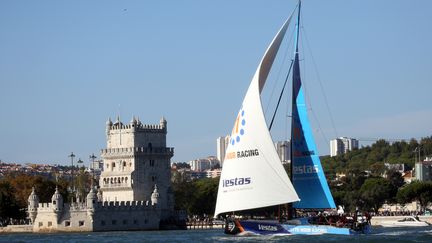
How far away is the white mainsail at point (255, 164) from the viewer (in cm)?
5872

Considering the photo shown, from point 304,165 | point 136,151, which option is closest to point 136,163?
point 136,151

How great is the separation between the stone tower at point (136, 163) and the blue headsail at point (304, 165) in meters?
44.2

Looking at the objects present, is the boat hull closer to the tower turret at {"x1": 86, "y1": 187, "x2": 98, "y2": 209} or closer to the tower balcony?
the tower turret at {"x1": 86, "y1": 187, "x2": 98, "y2": 209}

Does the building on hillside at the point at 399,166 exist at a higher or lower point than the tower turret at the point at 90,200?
higher

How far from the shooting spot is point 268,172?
58812mm

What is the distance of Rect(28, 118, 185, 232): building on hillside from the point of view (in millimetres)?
99375

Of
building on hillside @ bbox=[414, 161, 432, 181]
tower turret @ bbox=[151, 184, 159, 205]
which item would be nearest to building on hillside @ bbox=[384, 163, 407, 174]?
building on hillside @ bbox=[414, 161, 432, 181]

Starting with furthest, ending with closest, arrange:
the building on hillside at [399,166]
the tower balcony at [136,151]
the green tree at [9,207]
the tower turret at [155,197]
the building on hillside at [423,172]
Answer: the building on hillside at [399,166] → the building on hillside at [423,172] → the tower balcony at [136,151] → the green tree at [9,207] → the tower turret at [155,197]

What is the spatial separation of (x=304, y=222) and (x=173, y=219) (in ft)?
149

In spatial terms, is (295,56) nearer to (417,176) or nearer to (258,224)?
(258,224)

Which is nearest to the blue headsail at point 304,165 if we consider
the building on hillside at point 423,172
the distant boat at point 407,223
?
the distant boat at point 407,223

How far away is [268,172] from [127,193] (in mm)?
48532

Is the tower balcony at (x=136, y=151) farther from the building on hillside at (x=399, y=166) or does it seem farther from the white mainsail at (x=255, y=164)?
the building on hillside at (x=399, y=166)

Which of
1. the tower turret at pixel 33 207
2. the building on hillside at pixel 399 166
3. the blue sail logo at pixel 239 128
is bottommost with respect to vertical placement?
the tower turret at pixel 33 207
